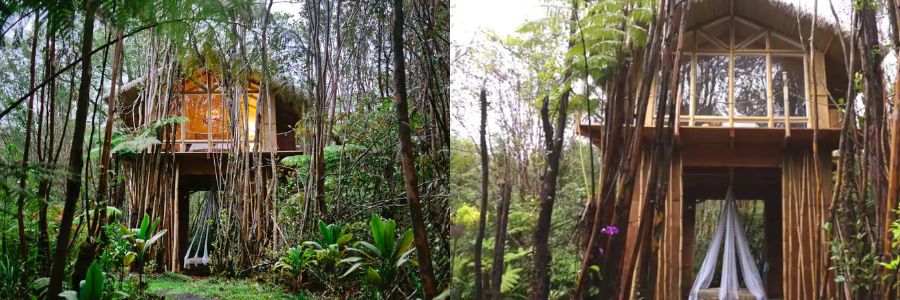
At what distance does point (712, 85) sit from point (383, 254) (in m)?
1.22

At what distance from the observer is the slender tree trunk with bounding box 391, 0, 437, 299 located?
2.14 metres

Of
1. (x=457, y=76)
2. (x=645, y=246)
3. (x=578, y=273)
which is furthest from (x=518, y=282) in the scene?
(x=457, y=76)

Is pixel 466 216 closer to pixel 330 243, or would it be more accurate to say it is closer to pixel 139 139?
pixel 330 243

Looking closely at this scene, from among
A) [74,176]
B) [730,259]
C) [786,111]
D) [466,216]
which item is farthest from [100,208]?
[786,111]

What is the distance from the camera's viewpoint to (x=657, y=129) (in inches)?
52.9

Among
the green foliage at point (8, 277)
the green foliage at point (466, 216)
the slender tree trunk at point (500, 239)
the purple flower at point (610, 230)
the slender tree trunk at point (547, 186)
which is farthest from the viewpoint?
the green foliage at point (8, 277)

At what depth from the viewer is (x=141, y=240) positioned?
79.5 inches

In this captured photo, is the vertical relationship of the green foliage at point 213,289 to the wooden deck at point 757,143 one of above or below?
below

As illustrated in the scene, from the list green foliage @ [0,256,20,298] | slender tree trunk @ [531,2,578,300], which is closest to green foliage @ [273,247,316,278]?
green foliage @ [0,256,20,298]

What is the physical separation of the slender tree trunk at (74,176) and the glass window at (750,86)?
1.74 metres

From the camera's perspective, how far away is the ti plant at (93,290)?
194cm

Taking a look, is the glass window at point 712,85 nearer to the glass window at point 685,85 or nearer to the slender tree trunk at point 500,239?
the glass window at point 685,85

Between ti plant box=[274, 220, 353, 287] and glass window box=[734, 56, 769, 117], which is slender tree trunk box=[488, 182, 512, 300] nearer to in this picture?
glass window box=[734, 56, 769, 117]

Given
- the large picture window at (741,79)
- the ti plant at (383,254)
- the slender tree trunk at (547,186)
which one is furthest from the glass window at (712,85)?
the ti plant at (383,254)
